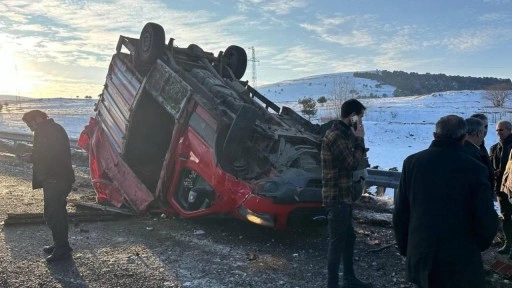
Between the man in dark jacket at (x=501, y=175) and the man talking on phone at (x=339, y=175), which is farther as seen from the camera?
the man in dark jacket at (x=501, y=175)

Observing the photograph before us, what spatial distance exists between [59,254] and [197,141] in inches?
79.7

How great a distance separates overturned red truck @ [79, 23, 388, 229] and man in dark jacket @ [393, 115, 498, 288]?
8.41 ft

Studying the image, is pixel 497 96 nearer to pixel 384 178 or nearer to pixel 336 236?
pixel 384 178

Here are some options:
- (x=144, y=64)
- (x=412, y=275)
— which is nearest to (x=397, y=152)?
(x=144, y=64)

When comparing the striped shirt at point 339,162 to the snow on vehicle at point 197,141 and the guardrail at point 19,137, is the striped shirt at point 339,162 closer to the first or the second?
the snow on vehicle at point 197,141

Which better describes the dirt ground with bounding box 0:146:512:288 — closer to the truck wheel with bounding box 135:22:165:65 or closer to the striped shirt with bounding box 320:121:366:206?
the striped shirt with bounding box 320:121:366:206

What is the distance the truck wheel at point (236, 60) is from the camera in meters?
7.91

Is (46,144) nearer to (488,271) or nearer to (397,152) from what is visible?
(488,271)

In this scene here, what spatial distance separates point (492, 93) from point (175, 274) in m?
41.8

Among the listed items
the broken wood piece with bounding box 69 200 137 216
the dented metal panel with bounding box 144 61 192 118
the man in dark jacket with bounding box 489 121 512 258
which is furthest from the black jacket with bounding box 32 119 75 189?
the man in dark jacket with bounding box 489 121 512 258

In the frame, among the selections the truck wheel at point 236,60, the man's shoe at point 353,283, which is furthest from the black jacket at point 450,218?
the truck wheel at point 236,60

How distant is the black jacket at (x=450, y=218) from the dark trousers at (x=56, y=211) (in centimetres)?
366

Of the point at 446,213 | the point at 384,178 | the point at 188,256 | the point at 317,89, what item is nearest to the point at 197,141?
the point at 188,256

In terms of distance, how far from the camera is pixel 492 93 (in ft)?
133
